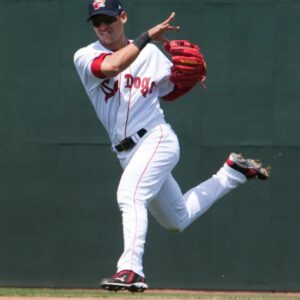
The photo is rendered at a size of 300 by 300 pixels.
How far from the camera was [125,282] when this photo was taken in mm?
5398

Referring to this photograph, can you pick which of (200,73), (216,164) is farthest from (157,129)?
(216,164)

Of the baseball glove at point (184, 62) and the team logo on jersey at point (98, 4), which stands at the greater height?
the team logo on jersey at point (98, 4)

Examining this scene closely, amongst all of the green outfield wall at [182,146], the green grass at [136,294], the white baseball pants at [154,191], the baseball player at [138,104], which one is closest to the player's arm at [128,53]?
the baseball player at [138,104]

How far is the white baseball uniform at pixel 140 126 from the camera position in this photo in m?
5.73

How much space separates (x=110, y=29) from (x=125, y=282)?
1434mm

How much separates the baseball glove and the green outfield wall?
2.95m

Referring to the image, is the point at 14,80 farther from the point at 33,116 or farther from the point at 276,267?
the point at 276,267

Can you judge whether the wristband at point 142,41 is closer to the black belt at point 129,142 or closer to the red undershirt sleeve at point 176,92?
the black belt at point 129,142

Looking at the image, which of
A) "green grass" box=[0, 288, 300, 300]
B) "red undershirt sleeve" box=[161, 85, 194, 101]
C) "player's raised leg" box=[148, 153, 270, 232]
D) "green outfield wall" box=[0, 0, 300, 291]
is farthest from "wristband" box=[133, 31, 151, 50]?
"green outfield wall" box=[0, 0, 300, 291]

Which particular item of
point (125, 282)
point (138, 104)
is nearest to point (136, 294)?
point (138, 104)

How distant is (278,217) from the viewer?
9.09 meters

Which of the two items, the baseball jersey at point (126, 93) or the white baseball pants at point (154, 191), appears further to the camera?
the baseball jersey at point (126, 93)

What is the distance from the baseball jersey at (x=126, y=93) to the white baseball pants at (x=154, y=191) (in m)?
0.10

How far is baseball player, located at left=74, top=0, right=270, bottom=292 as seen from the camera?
18.4ft
